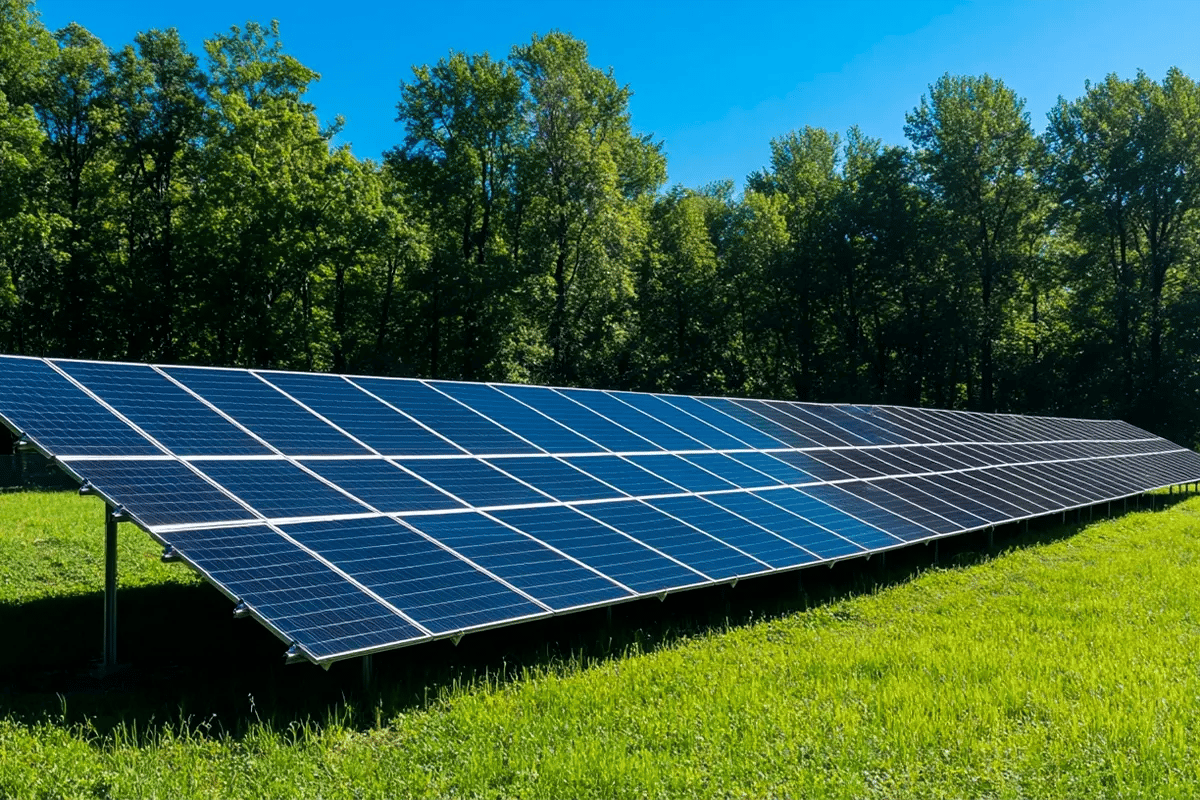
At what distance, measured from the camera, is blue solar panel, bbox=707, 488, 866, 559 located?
12.1 m

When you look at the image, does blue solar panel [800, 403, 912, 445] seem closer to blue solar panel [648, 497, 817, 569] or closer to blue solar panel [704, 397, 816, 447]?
blue solar panel [704, 397, 816, 447]

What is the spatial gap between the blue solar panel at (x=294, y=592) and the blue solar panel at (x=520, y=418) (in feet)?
18.0

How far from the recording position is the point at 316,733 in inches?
271

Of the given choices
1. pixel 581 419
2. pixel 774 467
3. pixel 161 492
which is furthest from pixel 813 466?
pixel 161 492

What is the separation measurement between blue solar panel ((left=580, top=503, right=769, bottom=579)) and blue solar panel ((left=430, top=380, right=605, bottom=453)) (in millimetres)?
1949

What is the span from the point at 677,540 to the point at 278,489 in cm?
477

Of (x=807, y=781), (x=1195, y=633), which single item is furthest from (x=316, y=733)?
(x=1195, y=633)

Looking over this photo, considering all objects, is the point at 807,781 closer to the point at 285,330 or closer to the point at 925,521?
the point at 925,521

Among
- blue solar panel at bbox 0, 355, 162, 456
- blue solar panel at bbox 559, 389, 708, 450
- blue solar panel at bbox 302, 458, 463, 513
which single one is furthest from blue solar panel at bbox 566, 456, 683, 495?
blue solar panel at bbox 0, 355, 162, 456

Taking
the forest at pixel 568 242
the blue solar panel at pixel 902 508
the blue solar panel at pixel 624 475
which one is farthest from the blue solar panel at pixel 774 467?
the forest at pixel 568 242

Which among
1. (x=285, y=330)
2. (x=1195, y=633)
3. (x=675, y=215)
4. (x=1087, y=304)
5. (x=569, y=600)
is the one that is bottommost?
(x=1195, y=633)

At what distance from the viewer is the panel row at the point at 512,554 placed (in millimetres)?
7109

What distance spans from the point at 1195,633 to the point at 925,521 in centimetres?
451

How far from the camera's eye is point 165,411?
30.7 feet
